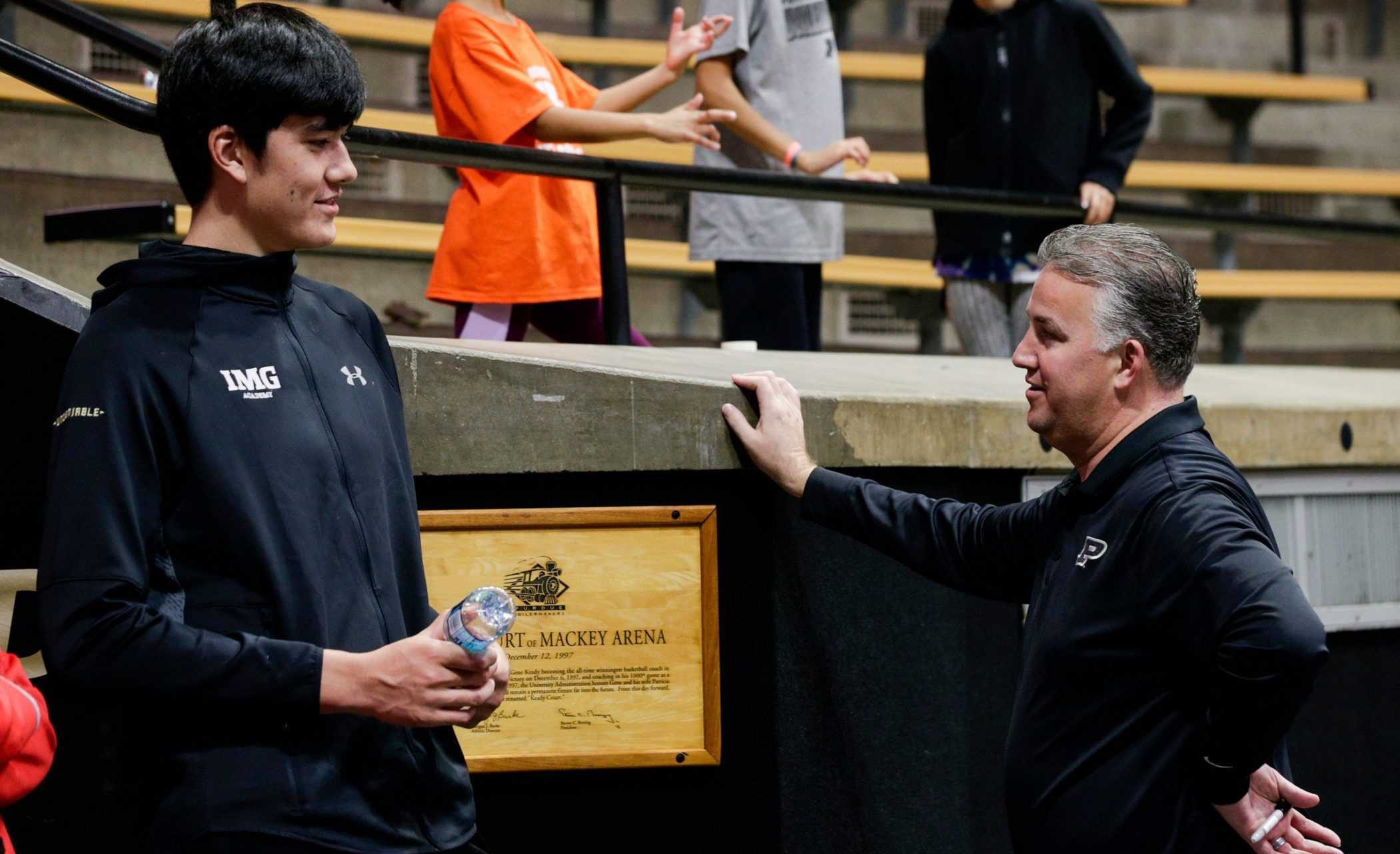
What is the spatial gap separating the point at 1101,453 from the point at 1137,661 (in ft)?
1.11

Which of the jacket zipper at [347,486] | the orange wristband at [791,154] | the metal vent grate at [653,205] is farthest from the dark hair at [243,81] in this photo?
the metal vent grate at [653,205]

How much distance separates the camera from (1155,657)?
6.81 ft

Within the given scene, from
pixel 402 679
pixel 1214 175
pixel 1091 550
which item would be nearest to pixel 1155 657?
pixel 1091 550

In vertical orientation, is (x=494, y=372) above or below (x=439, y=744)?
above

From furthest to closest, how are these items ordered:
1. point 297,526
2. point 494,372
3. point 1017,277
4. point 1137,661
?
point 1017,277
point 494,372
point 1137,661
point 297,526

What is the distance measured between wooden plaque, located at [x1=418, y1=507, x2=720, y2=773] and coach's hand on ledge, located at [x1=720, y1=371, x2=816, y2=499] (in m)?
0.14

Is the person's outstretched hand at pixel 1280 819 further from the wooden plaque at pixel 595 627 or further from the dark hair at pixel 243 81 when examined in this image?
the dark hair at pixel 243 81

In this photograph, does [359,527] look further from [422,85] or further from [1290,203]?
[1290,203]

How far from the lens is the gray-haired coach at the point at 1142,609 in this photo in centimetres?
196

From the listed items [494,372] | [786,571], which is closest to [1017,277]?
[786,571]

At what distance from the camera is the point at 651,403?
2592mm

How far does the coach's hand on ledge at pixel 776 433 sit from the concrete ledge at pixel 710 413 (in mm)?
36

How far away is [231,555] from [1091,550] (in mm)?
1184

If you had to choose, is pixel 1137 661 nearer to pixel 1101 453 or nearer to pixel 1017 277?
pixel 1101 453
